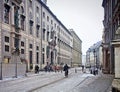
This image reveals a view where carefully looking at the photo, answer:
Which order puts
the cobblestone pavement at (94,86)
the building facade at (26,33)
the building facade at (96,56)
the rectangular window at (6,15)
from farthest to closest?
the building facade at (96,56) < the rectangular window at (6,15) < the building facade at (26,33) < the cobblestone pavement at (94,86)

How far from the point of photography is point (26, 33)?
48094mm

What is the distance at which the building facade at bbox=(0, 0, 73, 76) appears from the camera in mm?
38412

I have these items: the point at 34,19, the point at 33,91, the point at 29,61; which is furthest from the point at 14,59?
the point at 33,91

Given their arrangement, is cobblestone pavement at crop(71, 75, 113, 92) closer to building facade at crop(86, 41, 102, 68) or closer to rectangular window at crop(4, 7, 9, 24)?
rectangular window at crop(4, 7, 9, 24)

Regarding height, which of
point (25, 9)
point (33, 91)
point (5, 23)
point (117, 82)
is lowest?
→ point (33, 91)

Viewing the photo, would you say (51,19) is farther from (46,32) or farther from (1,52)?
(1,52)

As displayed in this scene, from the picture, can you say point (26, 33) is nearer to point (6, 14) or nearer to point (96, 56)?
point (6, 14)

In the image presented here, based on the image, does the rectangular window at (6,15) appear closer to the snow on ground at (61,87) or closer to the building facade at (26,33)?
the building facade at (26,33)

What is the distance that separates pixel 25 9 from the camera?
4747 cm

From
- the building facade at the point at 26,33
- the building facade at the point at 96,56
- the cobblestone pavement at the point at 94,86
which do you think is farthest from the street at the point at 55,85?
the building facade at the point at 96,56

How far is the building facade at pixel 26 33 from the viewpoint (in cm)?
3841

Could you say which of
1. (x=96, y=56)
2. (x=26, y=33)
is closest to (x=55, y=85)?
(x=26, y=33)

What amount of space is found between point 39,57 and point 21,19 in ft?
43.8

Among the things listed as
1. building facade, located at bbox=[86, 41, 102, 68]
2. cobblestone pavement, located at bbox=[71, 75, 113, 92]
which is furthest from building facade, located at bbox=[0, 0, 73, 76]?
cobblestone pavement, located at bbox=[71, 75, 113, 92]
